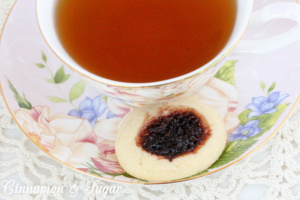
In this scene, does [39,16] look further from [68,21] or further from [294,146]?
[294,146]

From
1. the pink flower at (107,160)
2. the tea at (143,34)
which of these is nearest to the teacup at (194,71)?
the tea at (143,34)

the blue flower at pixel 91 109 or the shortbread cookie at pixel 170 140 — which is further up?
the shortbread cookie at pixel 170 140

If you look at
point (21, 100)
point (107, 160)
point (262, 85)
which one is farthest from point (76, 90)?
point (262, 85)

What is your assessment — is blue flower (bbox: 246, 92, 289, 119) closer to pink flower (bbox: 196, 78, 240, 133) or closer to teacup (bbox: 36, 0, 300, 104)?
pink flower (bbox: 196, 78, 240, 133)

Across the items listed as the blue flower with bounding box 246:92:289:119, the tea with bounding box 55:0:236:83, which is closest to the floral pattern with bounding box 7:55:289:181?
the blue flower with bounding box 246:92:289:119

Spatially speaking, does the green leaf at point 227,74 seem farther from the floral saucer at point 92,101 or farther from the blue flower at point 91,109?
the blue flower at point 91,109

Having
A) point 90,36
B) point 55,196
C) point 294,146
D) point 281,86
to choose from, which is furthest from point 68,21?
point 294,146

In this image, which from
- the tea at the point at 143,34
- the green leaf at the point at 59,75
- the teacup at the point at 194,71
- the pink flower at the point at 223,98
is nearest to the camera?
the teacup at the point at 194,71
